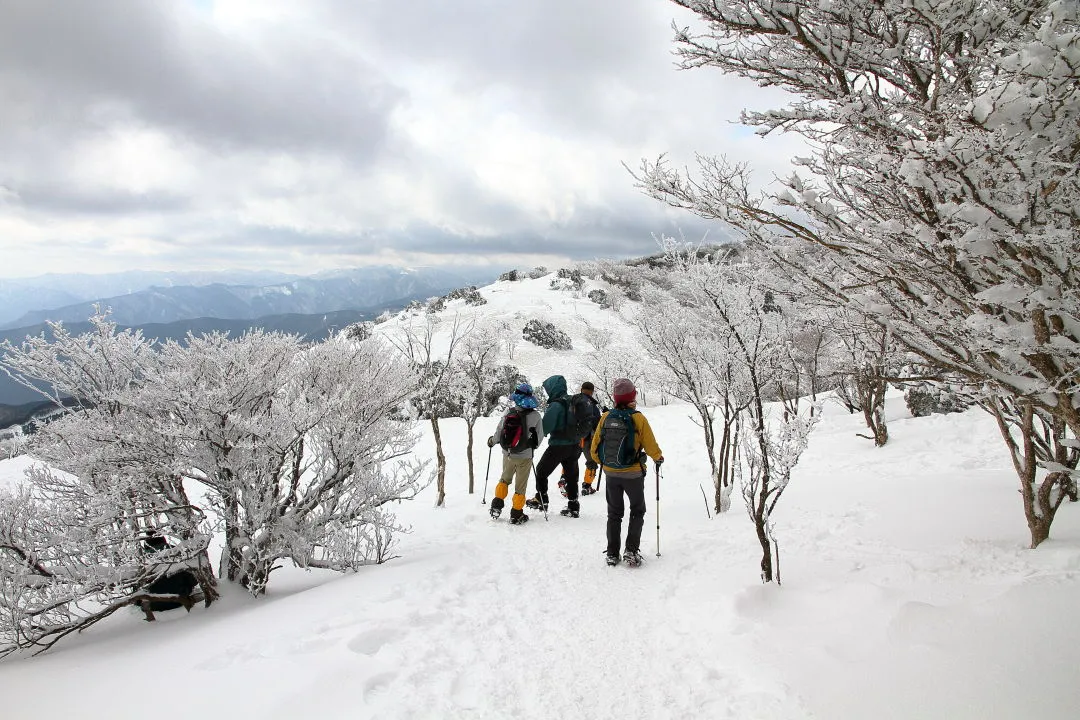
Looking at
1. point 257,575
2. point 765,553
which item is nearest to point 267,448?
point 257,575

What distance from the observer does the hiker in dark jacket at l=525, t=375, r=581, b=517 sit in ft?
23.7

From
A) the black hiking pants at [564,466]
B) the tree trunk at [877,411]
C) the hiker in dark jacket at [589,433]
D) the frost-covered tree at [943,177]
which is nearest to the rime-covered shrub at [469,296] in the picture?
the tree trunk at [877,411]

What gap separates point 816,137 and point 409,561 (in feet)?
17.0

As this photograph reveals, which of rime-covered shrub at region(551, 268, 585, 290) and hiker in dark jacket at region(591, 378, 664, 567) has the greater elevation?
rime-covered shrub at region(551, 268, 585, 290)

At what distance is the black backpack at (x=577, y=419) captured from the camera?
23.9ft

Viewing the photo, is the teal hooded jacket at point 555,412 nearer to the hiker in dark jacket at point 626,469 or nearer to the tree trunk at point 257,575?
the hiker in dark jacket at point 626,469

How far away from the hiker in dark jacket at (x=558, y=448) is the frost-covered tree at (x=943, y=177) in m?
4.67

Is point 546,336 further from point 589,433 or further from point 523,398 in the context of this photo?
point 523,398

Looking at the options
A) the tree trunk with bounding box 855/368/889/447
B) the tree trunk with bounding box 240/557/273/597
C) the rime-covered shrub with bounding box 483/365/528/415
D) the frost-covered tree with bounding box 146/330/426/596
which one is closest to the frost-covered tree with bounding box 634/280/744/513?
the tree trunk with bounding box 855/368/889/447

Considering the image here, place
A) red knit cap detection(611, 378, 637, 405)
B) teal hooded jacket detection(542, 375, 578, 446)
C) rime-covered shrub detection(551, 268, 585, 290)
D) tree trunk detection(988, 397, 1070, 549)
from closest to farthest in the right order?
1. tree trunk detection(988, 397, 1070, 549)
2. red knit cap detection(611, 378, 637, 405)
3. teal hooded jacket detection(542, 375, 578, 446)
4. rime-covered shrub detection(551, 268, 585, 290)

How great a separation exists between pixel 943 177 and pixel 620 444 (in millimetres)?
3579

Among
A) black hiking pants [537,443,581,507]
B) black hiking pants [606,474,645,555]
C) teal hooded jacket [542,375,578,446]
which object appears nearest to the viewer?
black hiking pants [606,474,645,555]

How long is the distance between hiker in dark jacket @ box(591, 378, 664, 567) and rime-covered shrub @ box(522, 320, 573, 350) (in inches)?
1165

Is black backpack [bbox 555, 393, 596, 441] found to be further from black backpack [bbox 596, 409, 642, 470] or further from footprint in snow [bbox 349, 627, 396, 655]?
footprint in snow [bbox 349, 627, 396, 655]
